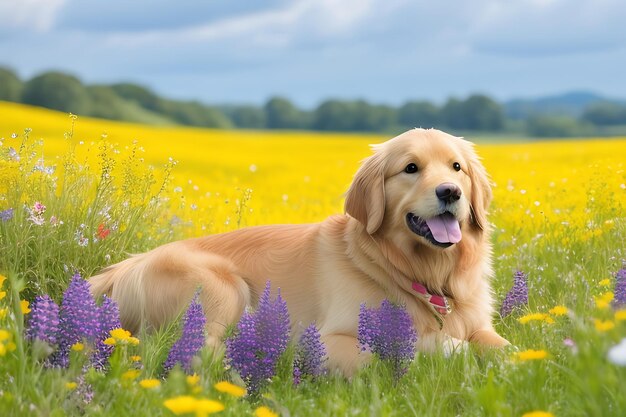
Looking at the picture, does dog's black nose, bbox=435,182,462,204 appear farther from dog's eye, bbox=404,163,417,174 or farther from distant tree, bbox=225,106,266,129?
distant tree, bbox=225,106,266,129

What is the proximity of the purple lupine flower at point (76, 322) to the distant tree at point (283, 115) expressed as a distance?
2232 inches

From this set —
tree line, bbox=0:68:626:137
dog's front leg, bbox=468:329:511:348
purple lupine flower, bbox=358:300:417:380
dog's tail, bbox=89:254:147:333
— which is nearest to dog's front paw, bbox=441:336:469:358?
dog's front leg, bbox=468:329:511:348

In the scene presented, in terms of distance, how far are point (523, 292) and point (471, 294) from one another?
14.0 inches

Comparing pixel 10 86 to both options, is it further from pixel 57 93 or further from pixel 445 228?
pixel 445 228

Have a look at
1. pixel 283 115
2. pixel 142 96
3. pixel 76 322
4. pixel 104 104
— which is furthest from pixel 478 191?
pixel 142 96

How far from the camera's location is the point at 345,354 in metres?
4.28

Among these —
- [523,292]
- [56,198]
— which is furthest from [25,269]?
[523,292]

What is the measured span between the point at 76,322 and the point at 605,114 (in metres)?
52.3

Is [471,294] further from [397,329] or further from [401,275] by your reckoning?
[397,329]

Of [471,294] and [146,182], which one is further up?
[146,182]

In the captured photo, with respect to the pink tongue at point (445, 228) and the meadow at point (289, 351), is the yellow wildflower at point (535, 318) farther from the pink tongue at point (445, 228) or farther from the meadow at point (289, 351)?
the pink tongue at point (445, 228)

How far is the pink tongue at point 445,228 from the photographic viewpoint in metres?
4.23

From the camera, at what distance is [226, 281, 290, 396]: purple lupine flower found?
353 centimetres

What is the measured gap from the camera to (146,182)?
5.47m
